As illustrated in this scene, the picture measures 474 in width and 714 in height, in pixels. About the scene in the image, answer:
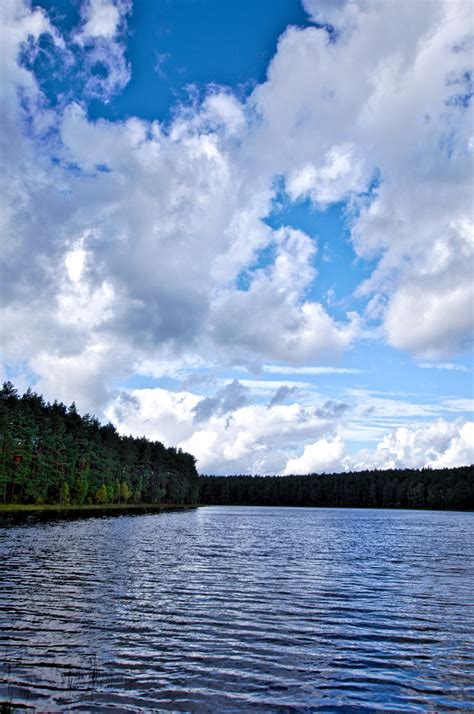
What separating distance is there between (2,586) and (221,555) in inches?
1028

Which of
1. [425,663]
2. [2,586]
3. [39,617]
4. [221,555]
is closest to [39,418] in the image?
[221,555]

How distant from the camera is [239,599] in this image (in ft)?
104

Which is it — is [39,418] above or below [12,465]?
above

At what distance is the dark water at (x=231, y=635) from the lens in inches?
660

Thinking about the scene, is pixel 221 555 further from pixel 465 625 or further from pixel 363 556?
pixel 465 625

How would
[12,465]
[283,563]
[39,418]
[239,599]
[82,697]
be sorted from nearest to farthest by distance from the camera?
[82,697] < [239,599] < [283,563] < [12,465] < [39,418]

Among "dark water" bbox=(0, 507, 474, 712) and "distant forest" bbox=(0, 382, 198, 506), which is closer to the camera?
"dark water" bbox=(0, 507, 474, 712)

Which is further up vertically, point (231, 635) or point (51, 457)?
point (51, 457)

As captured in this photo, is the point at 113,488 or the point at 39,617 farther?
the point at 113,488

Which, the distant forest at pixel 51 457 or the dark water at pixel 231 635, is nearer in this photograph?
the dark water at pixel 231 635

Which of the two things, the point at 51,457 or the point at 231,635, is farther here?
the point at 51,457

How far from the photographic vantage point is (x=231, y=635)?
77.9 ft

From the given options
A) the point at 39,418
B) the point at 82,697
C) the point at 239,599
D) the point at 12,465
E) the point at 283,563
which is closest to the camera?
the point at 82,697

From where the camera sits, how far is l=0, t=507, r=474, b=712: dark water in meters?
16.8
